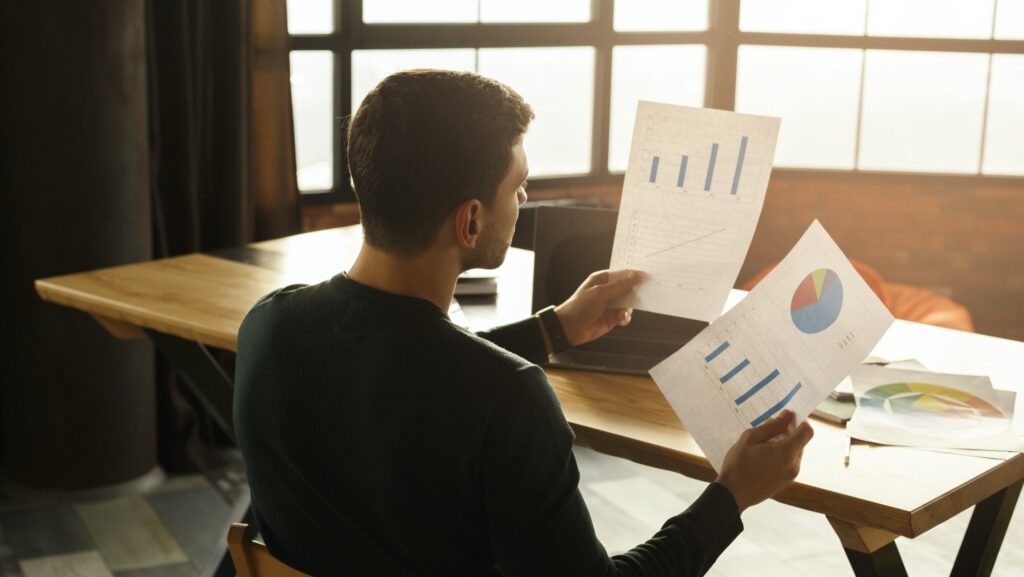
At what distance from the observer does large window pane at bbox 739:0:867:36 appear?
468 centimetres

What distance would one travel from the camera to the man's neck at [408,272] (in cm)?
130

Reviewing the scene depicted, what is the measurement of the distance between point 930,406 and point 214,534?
2023 mm

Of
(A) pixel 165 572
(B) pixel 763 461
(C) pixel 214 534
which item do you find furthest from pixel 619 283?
(C) pixel 214 534

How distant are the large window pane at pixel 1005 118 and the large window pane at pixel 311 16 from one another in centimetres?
253

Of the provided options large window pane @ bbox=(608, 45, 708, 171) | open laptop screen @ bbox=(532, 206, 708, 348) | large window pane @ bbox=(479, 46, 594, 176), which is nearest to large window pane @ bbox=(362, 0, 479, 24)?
large window pane @ bbox=(479, 46, 594, 176)

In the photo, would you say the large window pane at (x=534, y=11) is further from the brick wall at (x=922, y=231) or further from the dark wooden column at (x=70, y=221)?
the dark wooden column at (x=70, y=221)

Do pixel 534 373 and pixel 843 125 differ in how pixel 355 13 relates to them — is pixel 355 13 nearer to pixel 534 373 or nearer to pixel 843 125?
pixel 843 125

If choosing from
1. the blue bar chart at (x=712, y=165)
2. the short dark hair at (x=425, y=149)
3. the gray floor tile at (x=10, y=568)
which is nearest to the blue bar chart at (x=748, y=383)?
the blue bar chart at (x=712, y=165)

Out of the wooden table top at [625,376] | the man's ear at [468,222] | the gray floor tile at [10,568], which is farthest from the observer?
the gray floor tile at [10,568]

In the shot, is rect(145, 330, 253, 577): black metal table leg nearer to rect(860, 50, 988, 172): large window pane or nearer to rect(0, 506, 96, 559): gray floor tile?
rect(0, 506, 96, 559): gray floor tile

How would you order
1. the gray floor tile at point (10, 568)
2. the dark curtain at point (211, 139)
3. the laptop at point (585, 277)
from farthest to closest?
the dark curtain at point (211, 139) < the gray floor tile at point (10, 568) < the laptop at point (585, 277)

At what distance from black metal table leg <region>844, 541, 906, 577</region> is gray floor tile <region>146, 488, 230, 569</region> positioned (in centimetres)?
185

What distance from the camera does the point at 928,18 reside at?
4.69 metres

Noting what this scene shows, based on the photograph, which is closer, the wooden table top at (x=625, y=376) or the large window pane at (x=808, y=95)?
the wooden table top at (x=625, y=376)
